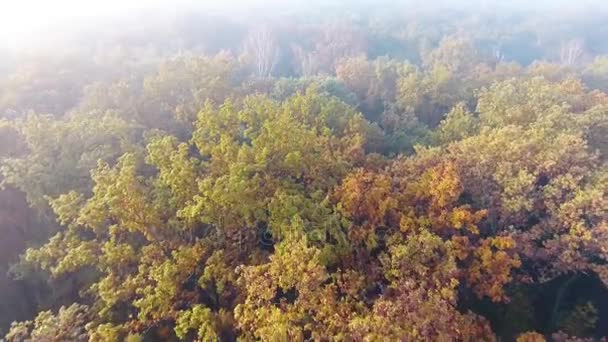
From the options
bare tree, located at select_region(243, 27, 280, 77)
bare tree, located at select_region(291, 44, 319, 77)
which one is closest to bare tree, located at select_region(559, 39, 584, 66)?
bare tree, located at select_region(291, 44, 319, 77)

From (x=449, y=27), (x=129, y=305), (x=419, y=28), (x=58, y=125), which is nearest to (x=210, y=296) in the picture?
(x=129, y=305)

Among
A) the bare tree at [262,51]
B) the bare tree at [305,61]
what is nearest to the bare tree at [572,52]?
the bare tree at [305,61]

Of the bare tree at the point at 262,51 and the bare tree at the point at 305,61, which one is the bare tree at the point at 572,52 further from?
the bare tree at the point at 262,51

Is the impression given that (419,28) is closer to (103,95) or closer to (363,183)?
(103,95)

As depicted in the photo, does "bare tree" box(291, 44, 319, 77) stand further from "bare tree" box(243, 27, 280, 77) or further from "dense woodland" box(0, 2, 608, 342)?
"dense woodland" box(0, 2, 608, 342)

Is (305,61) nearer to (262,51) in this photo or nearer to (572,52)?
(262,51)
